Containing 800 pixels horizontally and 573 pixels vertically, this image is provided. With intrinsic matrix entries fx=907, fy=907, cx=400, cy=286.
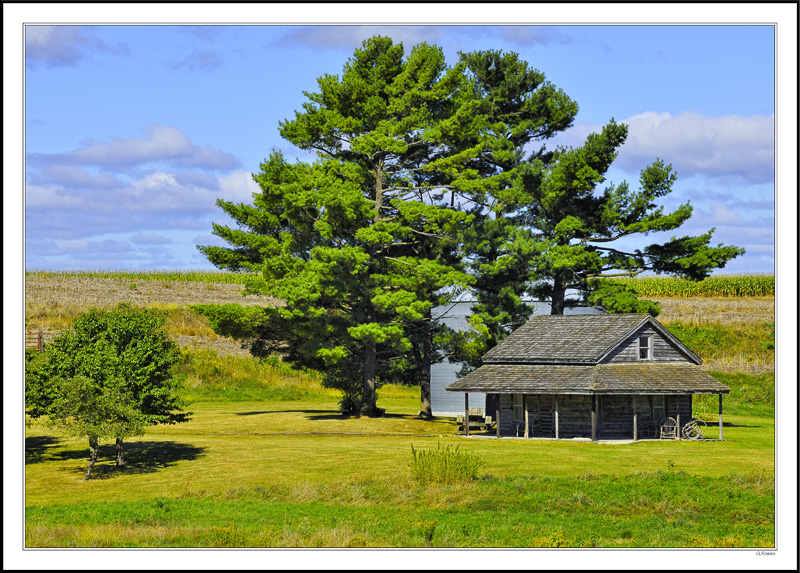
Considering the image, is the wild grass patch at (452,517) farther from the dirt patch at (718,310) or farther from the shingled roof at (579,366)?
the dirt patch at (718,310)

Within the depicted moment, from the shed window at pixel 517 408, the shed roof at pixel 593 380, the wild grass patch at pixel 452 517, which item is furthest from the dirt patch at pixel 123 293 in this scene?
the wild grass patch at pixel 452 517

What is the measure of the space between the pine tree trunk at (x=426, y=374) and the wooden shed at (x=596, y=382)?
8.50 metres

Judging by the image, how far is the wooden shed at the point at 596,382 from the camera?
42250 mm

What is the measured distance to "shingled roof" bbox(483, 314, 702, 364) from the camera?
45.1m

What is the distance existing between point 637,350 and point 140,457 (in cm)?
2446

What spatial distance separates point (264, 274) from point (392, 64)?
1448 centimetres

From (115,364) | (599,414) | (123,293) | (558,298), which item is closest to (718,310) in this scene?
(558,298)

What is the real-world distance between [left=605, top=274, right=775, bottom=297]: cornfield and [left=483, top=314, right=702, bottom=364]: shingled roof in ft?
150

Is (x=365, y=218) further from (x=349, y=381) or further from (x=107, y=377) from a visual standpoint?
(x=107, y=377)

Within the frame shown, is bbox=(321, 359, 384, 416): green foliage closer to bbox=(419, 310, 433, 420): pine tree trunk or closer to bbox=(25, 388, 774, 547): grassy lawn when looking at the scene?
bbox=(419, 310, 433, 420): pine tree trunk

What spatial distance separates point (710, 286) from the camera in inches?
3661
